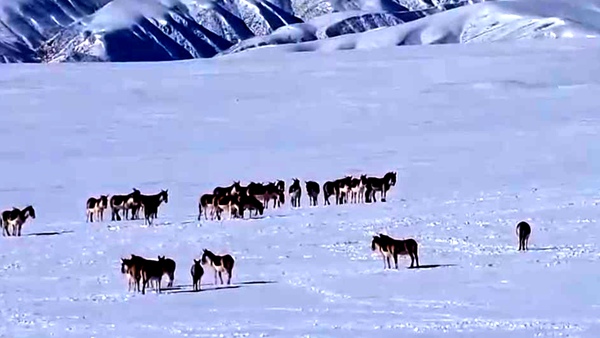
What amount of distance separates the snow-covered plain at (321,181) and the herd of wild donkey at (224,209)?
244 millimetres

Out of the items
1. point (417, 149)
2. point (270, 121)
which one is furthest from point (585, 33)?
point (417, 149)

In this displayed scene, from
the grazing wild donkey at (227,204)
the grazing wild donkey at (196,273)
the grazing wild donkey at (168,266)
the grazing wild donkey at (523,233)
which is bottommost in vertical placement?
the grazing wild donkey at (196,273)

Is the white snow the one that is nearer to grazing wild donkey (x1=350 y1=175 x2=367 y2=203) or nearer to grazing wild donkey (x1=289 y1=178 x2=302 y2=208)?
grazing wild donkey (x1=350 y1=175 x2=367 y2=203)

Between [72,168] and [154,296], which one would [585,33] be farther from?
[154,296]

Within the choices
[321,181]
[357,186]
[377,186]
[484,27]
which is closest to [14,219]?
[357,186]

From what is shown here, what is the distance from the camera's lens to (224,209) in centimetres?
2062

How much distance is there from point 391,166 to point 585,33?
8432 cm

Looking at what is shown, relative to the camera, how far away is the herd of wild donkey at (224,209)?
1408cm

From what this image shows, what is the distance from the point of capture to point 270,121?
134 ft

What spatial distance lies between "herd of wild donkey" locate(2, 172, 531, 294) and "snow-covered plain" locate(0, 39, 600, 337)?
24 cm


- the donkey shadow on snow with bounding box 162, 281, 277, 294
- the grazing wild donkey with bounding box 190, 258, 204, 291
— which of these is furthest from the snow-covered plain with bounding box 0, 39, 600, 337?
the grazing wild donkey with bounding box 190, 258, 204, 291

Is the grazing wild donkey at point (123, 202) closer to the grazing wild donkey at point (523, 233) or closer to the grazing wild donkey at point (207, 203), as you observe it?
the grazing wild donkey at point (207, 203)

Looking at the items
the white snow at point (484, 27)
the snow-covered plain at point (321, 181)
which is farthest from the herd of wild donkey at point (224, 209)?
the white snow at point (484, 27)

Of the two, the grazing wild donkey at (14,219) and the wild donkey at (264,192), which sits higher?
the wild donkey at (264,192)
